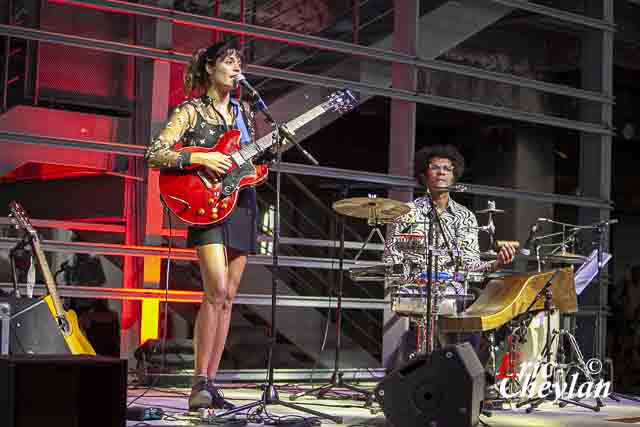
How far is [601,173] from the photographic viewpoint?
818cm

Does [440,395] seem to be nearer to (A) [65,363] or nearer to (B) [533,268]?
(A) [65,363]

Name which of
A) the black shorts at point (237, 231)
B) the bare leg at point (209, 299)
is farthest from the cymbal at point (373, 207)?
the bare leg at point (209, 299)

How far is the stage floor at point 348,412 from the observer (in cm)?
455

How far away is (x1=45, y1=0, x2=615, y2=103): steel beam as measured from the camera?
6.07 meters

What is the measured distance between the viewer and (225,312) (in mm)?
4766

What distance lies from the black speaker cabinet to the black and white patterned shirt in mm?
2273

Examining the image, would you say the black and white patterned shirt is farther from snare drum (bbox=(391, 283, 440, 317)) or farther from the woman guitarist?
Result: the woman guitarist

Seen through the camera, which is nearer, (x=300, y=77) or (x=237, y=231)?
(x=237, y=231)

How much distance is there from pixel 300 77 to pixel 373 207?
1.90 meters

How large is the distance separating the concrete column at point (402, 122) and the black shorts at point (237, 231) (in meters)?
2.43

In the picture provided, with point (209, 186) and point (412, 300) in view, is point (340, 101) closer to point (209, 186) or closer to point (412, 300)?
point (209, 186)

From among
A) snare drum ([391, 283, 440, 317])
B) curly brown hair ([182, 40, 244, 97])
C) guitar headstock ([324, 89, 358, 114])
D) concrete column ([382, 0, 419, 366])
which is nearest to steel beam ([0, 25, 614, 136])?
concrete column ([382, 0, 419, 366])
